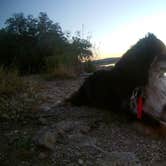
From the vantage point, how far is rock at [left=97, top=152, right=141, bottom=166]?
6.97 ft

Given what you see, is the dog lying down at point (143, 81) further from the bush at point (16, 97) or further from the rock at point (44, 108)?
the bush at point (16, 97)

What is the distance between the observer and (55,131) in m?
2.57

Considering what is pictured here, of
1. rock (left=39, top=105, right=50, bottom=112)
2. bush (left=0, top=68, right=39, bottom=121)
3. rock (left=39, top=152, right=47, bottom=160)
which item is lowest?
rock (left=39, top=152, right=47, bottom=160)

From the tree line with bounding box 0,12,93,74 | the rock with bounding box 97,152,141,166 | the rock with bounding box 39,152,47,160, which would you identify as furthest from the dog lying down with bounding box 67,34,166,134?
the tree line with bounding box 0,12,93,74

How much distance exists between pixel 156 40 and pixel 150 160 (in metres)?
1.28

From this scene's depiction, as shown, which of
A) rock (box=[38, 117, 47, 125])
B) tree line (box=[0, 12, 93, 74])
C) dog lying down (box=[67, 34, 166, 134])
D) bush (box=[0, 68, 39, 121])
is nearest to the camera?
dog lying down (box=[67, 34, 166, 134])

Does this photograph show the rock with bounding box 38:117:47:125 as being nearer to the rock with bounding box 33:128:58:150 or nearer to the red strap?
the rock with bounding box 33:128:58:150

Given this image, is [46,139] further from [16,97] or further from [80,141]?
[16,97]

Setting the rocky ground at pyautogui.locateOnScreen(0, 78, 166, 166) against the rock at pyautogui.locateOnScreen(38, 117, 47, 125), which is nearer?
the rocky ground at pyautogui.locateOnScreen(0, 78, 166, 166)

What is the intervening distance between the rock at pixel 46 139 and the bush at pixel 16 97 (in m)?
0.75

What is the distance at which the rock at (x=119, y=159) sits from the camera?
2.12 m

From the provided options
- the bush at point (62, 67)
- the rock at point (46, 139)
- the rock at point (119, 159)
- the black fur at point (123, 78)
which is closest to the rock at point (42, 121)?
the rock at point (46, 139)

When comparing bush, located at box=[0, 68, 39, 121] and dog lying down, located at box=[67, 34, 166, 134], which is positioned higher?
dog lying down, located at box=[67, 34, 166, 134]

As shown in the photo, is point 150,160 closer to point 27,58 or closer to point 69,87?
point 69,87
